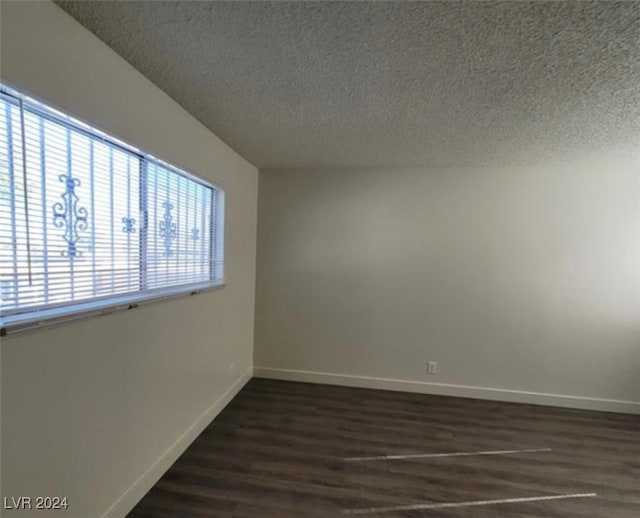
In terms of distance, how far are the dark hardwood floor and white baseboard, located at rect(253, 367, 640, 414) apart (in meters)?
0.10

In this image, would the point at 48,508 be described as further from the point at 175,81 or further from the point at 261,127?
the point at 261,127

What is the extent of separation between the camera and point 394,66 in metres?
1.59

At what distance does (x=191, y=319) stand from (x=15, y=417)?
3.98 feet

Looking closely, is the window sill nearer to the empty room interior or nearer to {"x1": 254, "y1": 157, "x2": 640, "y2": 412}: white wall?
the empty room interior

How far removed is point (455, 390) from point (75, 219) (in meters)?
3.61

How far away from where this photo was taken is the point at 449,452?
2467 mm

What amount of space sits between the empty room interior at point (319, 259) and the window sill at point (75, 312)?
13 mm

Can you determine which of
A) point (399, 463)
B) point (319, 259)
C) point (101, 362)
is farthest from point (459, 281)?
point (101, 362)

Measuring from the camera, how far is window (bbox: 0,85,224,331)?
3.93ft

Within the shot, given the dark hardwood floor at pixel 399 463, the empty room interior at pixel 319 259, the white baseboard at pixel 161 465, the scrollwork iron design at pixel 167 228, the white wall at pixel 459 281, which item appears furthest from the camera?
the white wall at pixel 459 281

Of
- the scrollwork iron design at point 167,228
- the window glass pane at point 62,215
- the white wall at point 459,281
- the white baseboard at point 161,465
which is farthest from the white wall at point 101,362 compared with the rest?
the white wall at point 459,281

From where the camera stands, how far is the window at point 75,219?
1.20 m

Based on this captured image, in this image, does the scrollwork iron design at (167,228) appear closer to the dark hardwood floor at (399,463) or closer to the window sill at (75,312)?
the window sill at (75,312)

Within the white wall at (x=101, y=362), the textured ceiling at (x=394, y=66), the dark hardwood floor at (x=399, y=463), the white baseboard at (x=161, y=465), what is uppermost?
the textured ceiling at (x=394, y=66)
